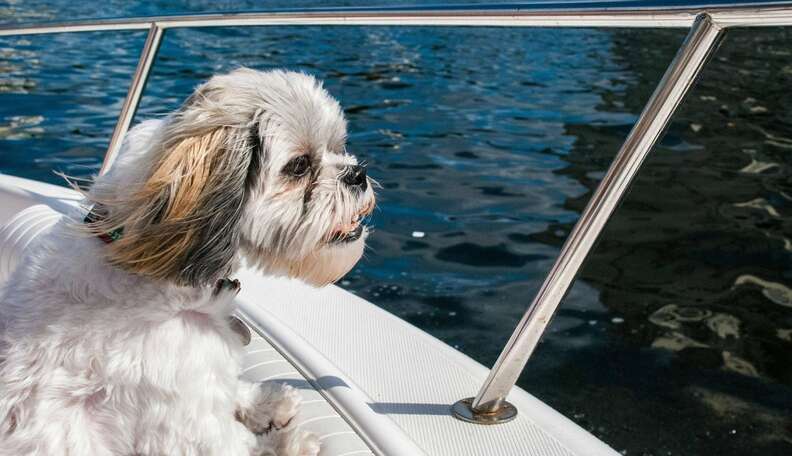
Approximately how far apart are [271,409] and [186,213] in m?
0.62

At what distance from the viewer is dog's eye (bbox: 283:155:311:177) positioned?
220cm

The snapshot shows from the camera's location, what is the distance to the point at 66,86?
13664 mm

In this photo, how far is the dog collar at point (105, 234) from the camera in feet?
6.25

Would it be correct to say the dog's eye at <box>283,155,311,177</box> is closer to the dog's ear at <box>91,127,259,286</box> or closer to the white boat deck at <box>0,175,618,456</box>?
the dog's ear at <box>91,127,259,286</box>

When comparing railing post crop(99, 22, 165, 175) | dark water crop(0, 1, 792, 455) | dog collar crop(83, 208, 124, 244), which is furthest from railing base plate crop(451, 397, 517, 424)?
dark water crop(0, 1, 792, 455)

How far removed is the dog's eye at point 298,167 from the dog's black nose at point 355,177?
0.10m

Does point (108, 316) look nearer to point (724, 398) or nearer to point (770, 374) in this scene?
point (724, 398)

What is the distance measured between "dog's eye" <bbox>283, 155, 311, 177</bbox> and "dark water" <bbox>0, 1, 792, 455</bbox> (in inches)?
76.6

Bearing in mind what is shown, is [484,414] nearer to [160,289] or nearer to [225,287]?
[225,287]

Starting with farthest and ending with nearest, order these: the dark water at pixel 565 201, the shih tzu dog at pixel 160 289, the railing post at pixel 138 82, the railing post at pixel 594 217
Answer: the dark water at pixel 565 201 < the railing post at pixel 138 82 < the shih tzu dog at pixel 160 289 < the railing post at pixel 594 217

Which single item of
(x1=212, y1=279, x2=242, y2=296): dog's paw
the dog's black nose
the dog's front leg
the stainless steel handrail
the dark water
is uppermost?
the stainless steel handrail

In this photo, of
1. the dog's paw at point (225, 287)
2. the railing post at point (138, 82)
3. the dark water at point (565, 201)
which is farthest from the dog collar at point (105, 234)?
the dark water at point (565, 201)

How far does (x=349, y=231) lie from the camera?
91.8 inches

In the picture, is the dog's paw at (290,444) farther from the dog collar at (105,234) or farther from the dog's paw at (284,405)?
the dog collar at (105,234)
